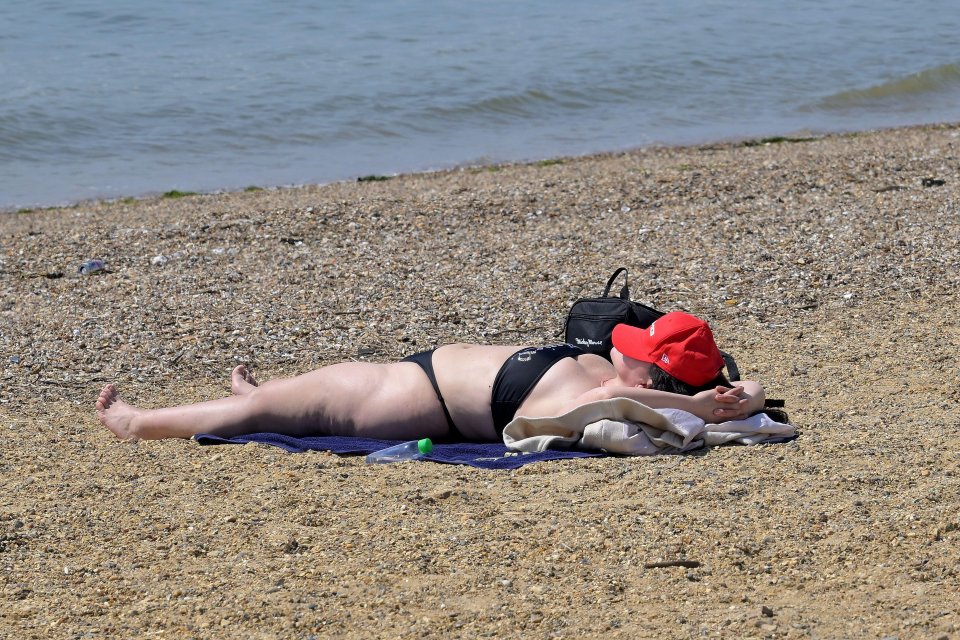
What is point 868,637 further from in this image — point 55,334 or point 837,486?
point 55,334

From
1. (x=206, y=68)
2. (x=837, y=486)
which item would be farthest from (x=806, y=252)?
(x=206, y=68)

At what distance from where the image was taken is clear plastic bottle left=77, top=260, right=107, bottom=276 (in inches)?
306

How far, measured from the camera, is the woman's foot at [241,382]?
16.4ft

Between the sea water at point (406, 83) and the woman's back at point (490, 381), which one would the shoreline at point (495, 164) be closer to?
the sea water at point (406, 83)

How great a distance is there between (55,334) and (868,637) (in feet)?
16.4

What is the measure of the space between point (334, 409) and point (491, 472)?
821 millimetres

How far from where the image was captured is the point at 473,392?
4586 mm

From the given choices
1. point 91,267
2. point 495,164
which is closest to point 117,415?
point 91,267

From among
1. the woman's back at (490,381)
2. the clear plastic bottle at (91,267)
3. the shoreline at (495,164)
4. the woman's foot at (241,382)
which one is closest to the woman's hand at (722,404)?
the woman's back at (490,381)

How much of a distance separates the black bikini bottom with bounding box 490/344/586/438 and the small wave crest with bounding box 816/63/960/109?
44.5 feet

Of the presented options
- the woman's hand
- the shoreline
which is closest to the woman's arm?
the woman's hand

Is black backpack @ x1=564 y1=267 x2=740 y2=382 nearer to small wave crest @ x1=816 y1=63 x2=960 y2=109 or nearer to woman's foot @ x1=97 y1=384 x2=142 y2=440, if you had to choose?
woman's foot @ x1=97 y1=384 x2=142 y2=440

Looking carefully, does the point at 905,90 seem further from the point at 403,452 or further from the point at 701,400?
the point at 403,452

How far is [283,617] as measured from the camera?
3.08 metres
